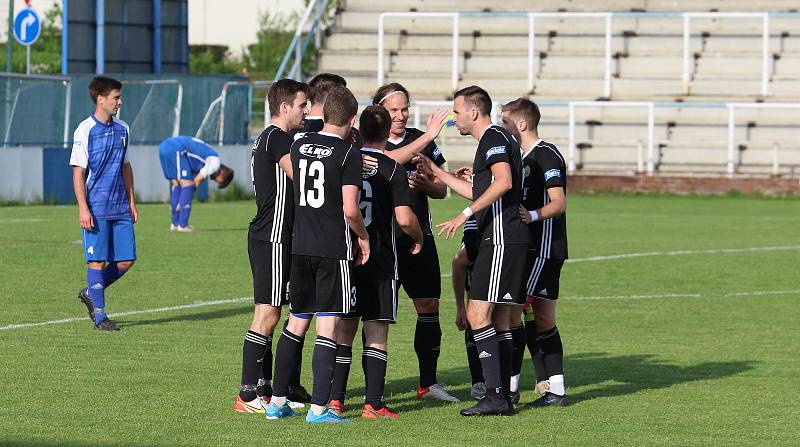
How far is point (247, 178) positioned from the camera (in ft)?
102

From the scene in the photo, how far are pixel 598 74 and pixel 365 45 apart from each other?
21.5ft

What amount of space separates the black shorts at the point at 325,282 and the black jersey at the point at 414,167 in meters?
1.07

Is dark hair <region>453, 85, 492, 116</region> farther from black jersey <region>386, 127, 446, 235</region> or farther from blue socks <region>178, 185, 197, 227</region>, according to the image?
blue socks <region>178, 185, 197, 227</region>

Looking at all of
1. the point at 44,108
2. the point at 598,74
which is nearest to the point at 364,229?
the point at 44,108

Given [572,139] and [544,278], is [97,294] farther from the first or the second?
[572,139]

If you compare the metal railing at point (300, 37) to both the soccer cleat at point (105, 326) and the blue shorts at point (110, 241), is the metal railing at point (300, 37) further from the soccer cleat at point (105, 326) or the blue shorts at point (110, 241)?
the soccer cleat at point (105, 326)

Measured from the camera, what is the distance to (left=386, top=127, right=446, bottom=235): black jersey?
8.93 m

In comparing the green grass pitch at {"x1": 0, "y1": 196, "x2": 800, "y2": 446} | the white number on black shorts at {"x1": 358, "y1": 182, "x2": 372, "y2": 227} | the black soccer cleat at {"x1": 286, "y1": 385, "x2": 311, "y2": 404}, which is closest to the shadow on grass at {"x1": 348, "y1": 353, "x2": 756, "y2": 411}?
the green grass pitch at {"x1": 0, "y1": 196, "x2": 800, "y2": 446}

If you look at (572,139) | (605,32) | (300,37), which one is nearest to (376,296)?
(572,139)

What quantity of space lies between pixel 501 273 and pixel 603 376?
1934 millimetres

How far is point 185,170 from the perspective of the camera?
21625 mm

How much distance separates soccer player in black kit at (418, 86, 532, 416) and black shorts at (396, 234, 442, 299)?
0.50 metres

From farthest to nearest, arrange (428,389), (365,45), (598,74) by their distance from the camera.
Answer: (365,45), (598,74), (428,389)

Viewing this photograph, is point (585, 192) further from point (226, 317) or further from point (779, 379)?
point (779, 379)
